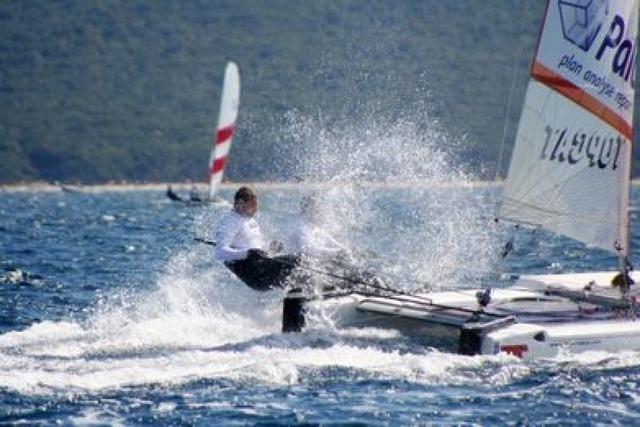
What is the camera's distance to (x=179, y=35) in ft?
486

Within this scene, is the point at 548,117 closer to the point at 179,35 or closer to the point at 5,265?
the point at 5,265

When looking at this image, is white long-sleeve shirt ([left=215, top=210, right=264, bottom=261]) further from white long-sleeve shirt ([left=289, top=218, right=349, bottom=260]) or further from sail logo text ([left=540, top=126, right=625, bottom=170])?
sail logo text ([left=540, top=126, right=625, bottom=170])

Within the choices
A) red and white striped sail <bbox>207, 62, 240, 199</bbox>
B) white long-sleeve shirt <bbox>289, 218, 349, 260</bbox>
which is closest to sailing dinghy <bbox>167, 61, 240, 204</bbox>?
red and white striped sail <bbox>207, 62, 240, 199</bbox>

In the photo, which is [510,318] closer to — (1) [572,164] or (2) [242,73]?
(1) [572,164]

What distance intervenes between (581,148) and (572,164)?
0.21 metres

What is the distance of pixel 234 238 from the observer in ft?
53.3

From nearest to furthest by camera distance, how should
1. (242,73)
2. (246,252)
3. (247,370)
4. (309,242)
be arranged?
(247,370) < (246,252) < (309,242) < (242,73)

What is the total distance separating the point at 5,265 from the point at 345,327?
12.5 metres

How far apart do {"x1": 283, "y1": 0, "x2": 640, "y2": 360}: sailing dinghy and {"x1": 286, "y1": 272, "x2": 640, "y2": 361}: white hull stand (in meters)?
0.02

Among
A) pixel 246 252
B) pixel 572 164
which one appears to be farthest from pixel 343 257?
pixel 572 164

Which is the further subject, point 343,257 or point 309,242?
point 343,257

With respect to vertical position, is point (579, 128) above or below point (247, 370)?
above

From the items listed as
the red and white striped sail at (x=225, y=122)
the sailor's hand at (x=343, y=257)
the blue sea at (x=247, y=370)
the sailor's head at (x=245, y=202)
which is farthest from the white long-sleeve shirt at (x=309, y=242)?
the red and white striped sail at (x=225, y=122)

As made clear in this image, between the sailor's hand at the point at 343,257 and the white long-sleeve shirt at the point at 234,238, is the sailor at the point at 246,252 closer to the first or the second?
the white long-sleeve shirt at the point at 234,238
